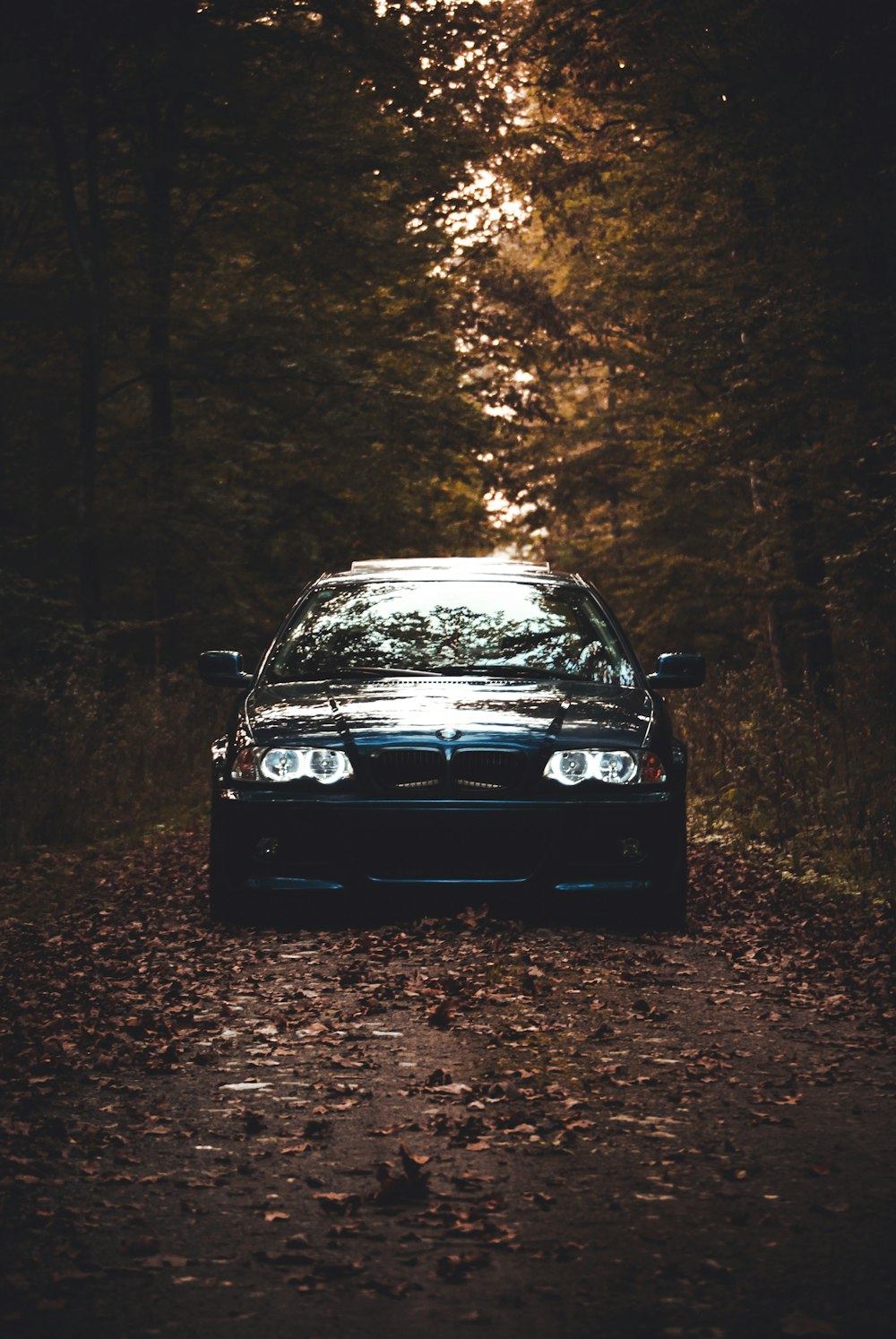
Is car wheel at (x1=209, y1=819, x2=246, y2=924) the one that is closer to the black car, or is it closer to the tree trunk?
the black car

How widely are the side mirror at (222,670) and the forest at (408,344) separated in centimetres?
358

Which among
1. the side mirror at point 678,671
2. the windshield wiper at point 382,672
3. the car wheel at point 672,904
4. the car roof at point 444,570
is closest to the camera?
the car wheel at point 672,904

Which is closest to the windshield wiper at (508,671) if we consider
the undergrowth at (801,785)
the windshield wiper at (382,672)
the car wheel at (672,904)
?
the windshield wiper at (382,672)

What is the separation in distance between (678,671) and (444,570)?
62.1 inches

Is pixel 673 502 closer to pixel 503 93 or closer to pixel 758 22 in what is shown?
pixel 503 93

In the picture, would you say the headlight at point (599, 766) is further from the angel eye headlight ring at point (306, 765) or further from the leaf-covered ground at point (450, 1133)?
the angel eye headlight ring at point (306, 765)

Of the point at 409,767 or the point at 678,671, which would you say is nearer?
the point at 409,767

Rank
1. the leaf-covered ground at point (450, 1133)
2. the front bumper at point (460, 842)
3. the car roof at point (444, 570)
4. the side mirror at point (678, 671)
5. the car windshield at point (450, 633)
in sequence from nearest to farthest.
A: the leaf-covered ground at point (450, 1133)
the front bumper at point (460, 842)
the car windshield at point (450, 633)
the side mirror at point (678, 671)
the car roof at point (444, 570)

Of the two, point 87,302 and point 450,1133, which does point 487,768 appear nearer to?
point 450,1133

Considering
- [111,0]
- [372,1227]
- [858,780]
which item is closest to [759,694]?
[858,780]

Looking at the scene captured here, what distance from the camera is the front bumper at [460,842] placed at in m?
7.64

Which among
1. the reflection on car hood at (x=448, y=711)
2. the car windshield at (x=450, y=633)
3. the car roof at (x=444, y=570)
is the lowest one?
the reflection on car hood at (x=448, y=711)

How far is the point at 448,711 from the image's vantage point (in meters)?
7.94

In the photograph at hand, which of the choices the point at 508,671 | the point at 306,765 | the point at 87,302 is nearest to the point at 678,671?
the point at 508,671
